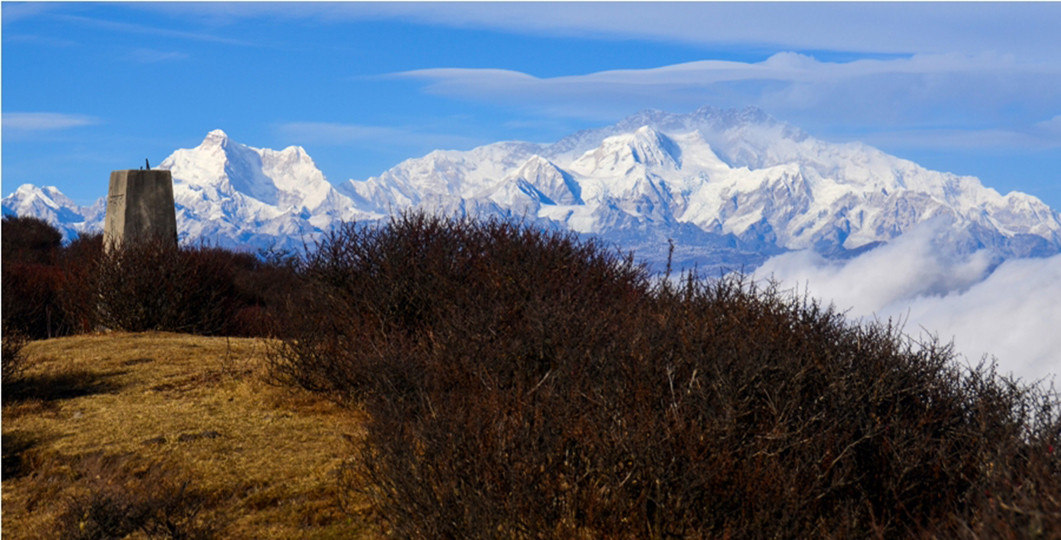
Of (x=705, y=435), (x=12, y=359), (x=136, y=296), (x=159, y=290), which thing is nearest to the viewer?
(x=705, y=435)

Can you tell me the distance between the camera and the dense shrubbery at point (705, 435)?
5.50 meters

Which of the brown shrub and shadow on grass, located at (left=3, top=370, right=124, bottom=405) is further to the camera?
the brown shrub

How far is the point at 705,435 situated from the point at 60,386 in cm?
826

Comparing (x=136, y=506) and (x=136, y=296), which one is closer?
(x=136, y=506)

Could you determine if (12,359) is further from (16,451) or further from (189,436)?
(189,436)

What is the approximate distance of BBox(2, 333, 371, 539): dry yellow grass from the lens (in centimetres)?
712

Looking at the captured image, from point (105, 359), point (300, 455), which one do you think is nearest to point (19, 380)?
point (105, 359)

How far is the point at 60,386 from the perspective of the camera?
10.8 meters

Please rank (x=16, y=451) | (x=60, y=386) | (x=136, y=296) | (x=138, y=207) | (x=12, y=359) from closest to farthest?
(x=16, y=451) < (x=12, y=359) < (x=60, y=386) < (x=136, y=296) < (x=138, y=207)

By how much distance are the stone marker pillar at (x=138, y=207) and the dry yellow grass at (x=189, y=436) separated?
4165mm

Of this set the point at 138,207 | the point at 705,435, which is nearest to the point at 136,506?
the point at 705,435

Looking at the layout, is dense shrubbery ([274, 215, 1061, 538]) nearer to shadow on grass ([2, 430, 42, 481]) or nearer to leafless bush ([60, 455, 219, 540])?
leafless bush ([60, 455, 219, 540])

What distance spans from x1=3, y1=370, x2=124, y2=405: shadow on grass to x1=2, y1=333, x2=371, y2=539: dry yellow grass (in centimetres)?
2

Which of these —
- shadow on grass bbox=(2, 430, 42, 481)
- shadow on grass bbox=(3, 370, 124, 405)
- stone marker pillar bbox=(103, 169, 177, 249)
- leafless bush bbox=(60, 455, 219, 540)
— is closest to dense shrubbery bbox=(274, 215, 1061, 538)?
leafless bush bbox=(60, 455, 219, 540)
